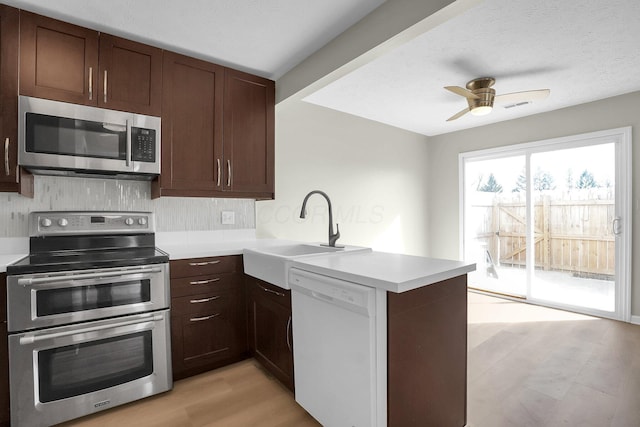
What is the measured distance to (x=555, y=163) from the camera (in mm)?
3871

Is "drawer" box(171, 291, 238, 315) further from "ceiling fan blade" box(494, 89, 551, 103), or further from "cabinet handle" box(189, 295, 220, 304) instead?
"ceiling fan blade" box(494, 89, 551, 103)

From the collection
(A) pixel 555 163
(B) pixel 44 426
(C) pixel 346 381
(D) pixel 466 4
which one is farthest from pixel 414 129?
(B) pixel 44 426

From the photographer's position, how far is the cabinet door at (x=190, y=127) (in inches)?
90.5

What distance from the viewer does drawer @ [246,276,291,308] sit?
1842 millimetres

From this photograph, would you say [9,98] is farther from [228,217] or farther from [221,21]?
[228,217]

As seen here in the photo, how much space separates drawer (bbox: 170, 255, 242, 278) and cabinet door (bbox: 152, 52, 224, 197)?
1.78 ft

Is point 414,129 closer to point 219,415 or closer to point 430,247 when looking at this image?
point 430,247

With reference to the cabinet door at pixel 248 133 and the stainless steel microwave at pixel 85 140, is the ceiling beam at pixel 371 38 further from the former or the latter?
the stainless steel microwave at pixel 85 140

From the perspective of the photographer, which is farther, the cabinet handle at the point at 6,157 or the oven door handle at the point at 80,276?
the cabinet handle at the point at 6,157

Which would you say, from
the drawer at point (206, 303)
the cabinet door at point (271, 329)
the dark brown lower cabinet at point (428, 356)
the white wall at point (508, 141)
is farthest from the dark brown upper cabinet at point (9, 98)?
the white wall at point (508, 141)

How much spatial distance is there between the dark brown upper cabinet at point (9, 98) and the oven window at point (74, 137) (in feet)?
0.26

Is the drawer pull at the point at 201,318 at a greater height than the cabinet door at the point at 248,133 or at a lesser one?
lesser

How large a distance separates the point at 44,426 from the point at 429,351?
2025mm

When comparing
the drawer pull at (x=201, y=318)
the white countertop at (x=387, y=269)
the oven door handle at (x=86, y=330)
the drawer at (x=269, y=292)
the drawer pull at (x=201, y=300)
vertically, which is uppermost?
the white countertop at (x=387, y=269)
